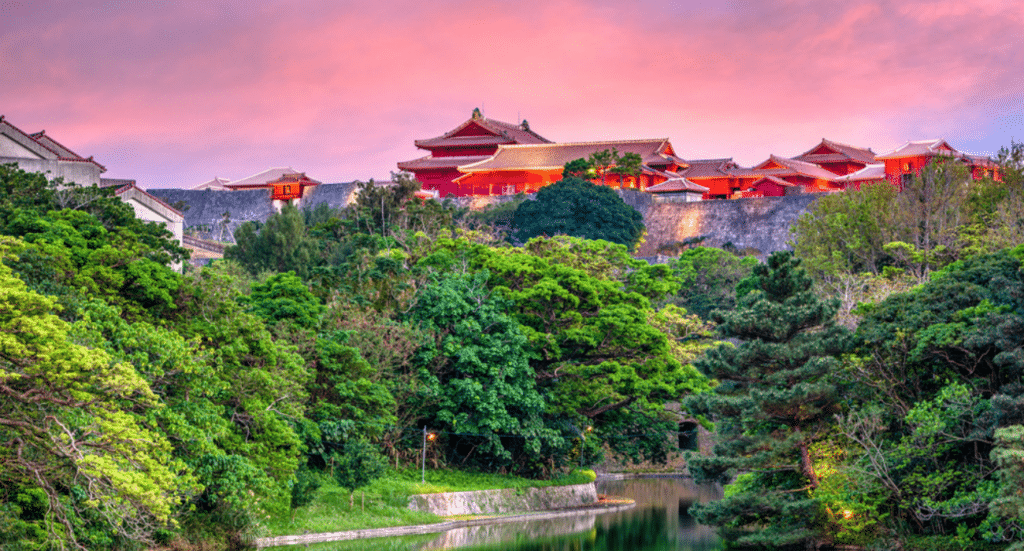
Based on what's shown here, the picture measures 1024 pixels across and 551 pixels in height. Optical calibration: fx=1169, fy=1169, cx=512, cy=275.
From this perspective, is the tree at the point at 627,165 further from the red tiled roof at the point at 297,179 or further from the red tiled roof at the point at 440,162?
the red tiled roof at the point at 297,179

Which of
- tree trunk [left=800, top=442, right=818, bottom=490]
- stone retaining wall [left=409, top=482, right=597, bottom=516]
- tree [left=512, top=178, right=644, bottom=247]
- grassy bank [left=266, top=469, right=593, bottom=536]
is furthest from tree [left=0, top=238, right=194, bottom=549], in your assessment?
tree [left=512, top=178, right=644, bottom=247]

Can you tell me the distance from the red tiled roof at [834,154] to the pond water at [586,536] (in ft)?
124

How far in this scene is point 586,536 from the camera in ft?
80.7

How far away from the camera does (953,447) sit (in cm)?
1867

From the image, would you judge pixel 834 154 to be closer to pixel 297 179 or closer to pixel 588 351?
pixel 297 179

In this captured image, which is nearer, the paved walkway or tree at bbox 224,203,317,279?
the paved walkway

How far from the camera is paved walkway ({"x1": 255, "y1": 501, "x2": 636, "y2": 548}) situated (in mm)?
20984

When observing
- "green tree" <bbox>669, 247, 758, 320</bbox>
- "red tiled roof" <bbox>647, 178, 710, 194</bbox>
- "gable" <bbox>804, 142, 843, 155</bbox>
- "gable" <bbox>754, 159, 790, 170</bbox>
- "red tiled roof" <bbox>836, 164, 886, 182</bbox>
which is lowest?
"green tree" <bbox>669, 247, 758, 320</bbox>

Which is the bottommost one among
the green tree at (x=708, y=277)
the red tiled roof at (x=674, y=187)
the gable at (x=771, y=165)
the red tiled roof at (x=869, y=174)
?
the green tree at (x=708, y=277)

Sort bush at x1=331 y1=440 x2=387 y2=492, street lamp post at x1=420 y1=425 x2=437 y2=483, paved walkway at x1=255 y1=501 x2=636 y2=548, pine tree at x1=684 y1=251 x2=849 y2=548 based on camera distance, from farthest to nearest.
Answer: street lamp post at x1=420 y1=425 x2=437 y2=483 → bush at x1=331 y1=440 x2=387 y2=492 → paved walkway at x1=255 y1=501 x2=636 y2=548 → pine tree at x1=684 y1=251 x2=849 y2=548

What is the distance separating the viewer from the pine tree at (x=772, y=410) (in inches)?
786

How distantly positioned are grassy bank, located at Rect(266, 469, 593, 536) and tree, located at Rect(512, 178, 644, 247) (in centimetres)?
2064

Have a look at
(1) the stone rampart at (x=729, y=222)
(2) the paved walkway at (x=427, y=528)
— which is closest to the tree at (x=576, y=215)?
(1) the stone rampart at (x=729, y=222)

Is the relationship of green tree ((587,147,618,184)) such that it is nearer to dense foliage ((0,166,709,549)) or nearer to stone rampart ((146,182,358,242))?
stone rampart ((146,182,358,242))
